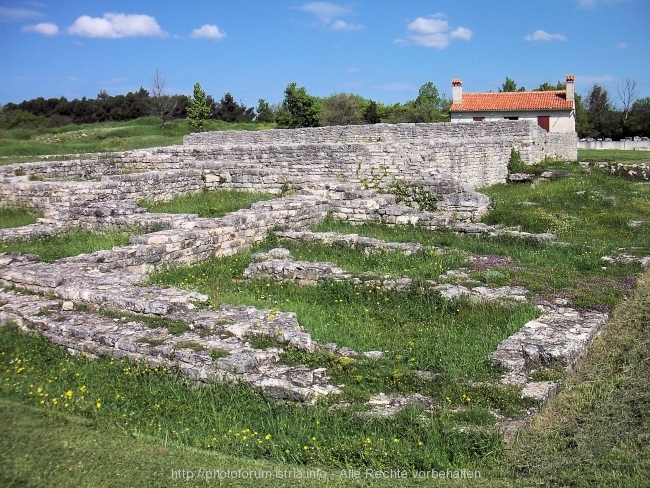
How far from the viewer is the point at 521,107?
41.9 meters

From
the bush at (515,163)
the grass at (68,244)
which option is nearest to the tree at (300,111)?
the bush at (515,163)

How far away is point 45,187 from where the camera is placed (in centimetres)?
1511

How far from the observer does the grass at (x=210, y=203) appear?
14324mm

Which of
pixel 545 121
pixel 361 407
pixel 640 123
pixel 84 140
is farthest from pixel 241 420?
pixel 640 123

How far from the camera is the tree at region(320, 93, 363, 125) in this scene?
46.6 m

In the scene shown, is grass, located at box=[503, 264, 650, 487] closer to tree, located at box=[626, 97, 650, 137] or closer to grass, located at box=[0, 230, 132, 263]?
grass, located at box=[0, 230, 132, 263]

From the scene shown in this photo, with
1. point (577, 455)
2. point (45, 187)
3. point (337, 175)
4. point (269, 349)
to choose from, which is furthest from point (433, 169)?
point (577, 455)

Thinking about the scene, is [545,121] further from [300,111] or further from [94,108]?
[94,108]

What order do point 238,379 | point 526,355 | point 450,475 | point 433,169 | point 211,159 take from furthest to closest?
point 211,159, point 433,169, point 526,355, point 238,379, point 450,475

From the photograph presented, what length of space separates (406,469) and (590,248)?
802 centimetres

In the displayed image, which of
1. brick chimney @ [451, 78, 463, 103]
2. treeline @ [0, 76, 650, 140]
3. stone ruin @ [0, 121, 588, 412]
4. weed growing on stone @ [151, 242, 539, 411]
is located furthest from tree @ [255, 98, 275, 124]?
weed growing on stone @ [151, 242, 539, 411]

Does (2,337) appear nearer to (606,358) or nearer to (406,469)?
(406,469)

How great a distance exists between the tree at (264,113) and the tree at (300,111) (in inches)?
505

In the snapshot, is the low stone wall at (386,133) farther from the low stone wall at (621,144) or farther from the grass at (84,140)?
the low stone wall at (621,144)
